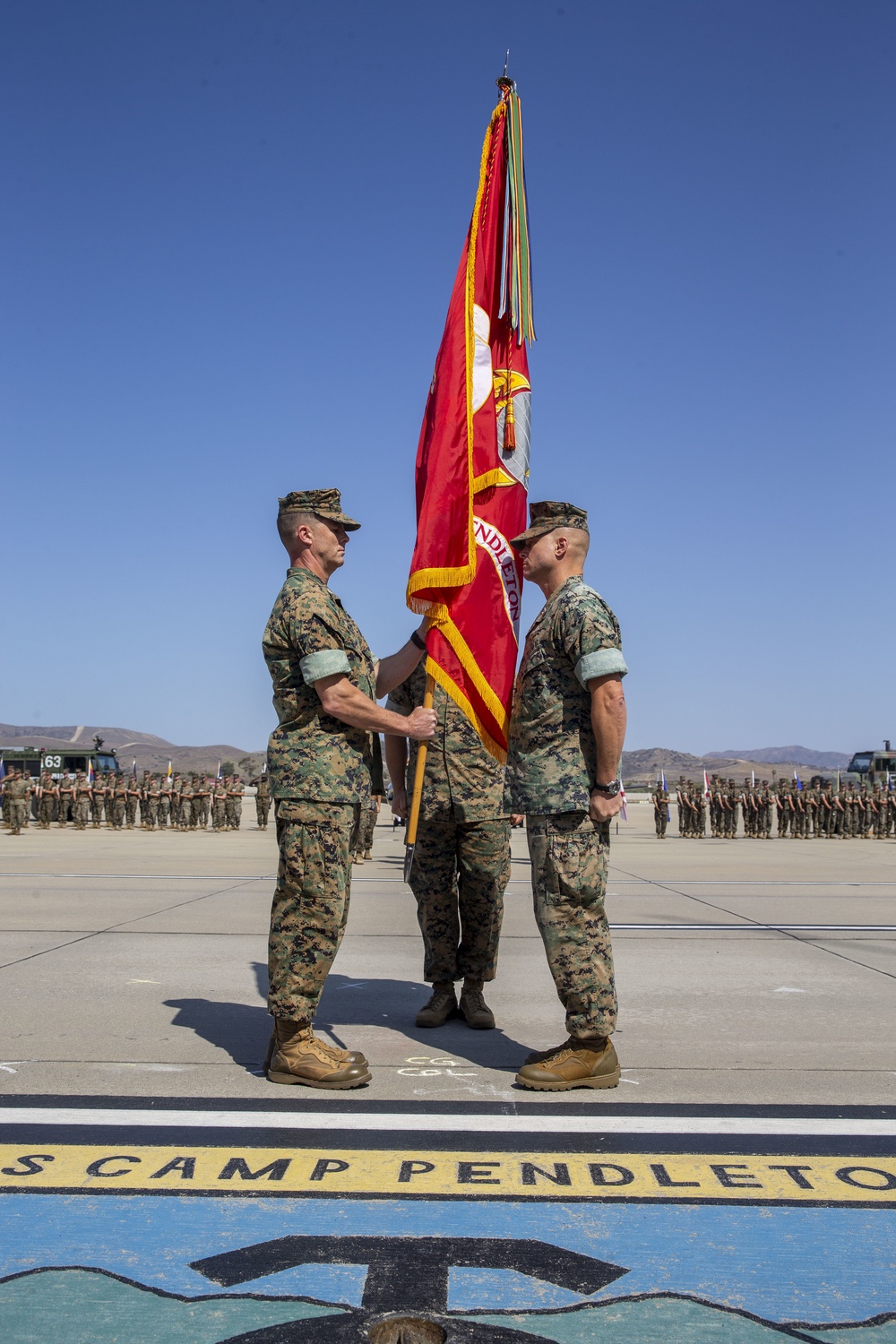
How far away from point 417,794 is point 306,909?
947 mm

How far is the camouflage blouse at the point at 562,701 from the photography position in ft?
12.6

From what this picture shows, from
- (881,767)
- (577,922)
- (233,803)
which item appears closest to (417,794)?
(577,922)

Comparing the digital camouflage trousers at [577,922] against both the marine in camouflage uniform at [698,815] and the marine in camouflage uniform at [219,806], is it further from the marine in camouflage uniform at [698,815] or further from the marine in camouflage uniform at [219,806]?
the marine in camouflage uniform at [219,806]

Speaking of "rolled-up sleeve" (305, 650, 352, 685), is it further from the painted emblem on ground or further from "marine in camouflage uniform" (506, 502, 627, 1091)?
the painted emblem on ground

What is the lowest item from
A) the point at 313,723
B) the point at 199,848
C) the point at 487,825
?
the point at 199,848

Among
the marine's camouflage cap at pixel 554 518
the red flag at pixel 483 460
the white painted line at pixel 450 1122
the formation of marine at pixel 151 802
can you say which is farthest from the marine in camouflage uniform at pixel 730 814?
the white painted line at pixel 450 1122

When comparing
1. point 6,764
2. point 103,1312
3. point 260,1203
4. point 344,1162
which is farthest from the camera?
point 6,764

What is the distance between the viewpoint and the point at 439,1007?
15.9ft

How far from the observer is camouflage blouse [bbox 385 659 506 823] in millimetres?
4785

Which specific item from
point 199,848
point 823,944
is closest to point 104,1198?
point 823,944

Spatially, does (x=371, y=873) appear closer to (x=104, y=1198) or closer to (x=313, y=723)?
(x=313, y=723)

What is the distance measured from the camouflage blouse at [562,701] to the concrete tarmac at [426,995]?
1051mm

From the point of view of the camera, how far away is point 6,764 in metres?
39.6

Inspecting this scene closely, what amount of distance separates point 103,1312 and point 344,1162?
36.8 inches
